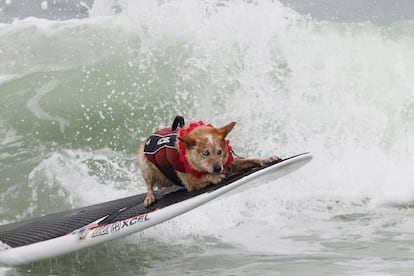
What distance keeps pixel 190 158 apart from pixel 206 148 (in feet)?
0.45

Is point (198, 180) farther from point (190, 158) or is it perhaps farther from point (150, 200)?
point (150, 200)

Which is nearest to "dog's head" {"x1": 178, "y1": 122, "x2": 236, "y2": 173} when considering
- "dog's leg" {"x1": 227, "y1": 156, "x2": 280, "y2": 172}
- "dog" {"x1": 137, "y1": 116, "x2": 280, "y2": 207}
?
"dog" {"x1": 137, "y1": 116, "x2": 280, "y2": 207}

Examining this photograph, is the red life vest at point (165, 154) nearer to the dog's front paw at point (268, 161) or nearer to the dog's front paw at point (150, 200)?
the dog's front paw at point (150, 200)

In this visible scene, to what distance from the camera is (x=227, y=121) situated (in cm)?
909

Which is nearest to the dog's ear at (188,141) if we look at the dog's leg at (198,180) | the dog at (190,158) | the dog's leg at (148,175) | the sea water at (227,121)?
the dog at (190,158)

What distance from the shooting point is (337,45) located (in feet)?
39.3

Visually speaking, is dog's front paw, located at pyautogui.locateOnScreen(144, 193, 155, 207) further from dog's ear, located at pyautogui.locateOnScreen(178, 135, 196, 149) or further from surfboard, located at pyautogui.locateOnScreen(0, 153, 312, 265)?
dog's ear, located at pyautogui.locateOnScreen(178, 135, 196, 149)

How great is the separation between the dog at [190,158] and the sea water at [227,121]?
0.63 m

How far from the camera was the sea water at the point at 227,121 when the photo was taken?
495cm

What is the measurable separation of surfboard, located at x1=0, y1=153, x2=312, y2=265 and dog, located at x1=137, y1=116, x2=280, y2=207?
0.08 metres

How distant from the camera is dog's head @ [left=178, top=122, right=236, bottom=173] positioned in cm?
411

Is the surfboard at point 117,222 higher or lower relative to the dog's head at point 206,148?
lower

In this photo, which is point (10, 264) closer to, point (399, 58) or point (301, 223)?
point (301, 223)

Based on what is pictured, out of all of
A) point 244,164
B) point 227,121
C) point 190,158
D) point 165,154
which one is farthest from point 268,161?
point 227,121
